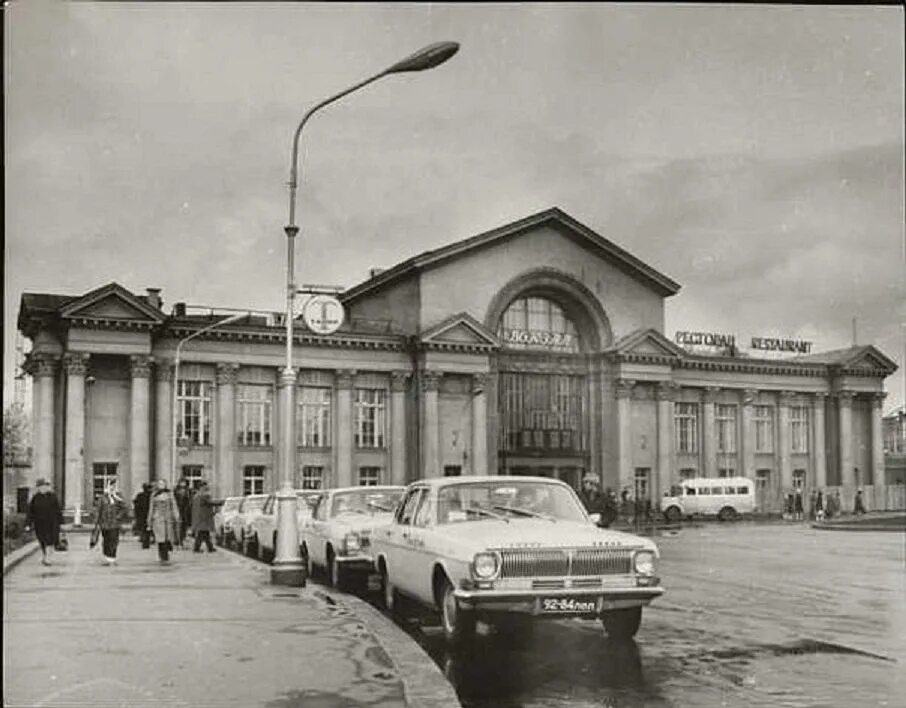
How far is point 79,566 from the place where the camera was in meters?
15.8

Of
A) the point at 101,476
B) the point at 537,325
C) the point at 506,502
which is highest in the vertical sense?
the point at 537,325

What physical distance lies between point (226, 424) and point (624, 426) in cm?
486

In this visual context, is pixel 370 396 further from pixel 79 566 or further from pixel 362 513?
pixel 79 566

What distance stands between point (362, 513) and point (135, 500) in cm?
517

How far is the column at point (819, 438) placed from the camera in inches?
481

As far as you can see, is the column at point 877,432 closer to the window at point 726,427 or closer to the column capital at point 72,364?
the window at point 726,427

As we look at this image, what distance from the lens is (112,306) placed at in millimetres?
10672

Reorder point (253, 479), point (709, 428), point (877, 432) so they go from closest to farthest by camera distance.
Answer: point (877, 432), point (253, 479), point (709, 428)

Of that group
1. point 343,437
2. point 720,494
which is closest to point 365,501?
point 343,437

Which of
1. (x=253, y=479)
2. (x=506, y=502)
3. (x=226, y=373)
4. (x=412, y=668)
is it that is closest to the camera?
(x=412, y=668)

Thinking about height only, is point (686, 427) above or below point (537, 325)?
below

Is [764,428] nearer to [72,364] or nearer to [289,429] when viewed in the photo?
[289,429]

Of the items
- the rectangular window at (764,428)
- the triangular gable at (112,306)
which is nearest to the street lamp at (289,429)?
the triangular gable at (112,306)

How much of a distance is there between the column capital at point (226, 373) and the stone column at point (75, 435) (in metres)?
1.60
